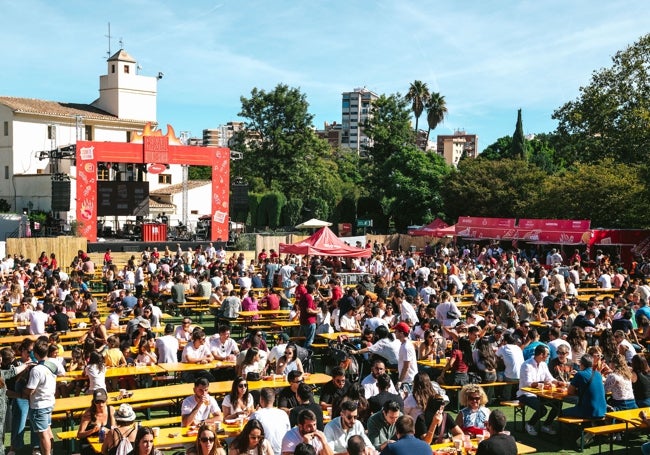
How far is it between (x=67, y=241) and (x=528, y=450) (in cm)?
2669

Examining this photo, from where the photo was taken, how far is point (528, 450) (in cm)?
715

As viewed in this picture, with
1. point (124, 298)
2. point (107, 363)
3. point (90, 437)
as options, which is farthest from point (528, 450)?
point (124, 298)

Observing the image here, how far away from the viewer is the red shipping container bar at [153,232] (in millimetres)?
38094

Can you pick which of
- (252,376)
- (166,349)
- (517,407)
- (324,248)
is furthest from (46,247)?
(517,407)

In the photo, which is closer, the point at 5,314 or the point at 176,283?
the point at 5,314

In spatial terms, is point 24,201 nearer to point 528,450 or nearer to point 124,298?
point 124,298

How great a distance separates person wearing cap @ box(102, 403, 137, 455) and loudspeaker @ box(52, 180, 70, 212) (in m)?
30.7

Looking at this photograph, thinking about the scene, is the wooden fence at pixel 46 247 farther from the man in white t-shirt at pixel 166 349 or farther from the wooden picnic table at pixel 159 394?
the wooden picnic table at pixel 159 394

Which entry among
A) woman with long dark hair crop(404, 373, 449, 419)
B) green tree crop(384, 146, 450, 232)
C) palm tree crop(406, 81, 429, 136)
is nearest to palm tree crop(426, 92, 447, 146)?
palm tree crop(406, 81, 429, 136)

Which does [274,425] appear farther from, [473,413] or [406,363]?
[406,363]

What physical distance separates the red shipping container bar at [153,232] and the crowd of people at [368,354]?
59.5ft

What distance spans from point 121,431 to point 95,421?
810mm

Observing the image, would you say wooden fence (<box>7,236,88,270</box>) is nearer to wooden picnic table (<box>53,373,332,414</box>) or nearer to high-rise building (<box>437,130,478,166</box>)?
wooden picnic table (<box>53,373,332,414</box>)

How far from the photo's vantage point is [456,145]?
188m
